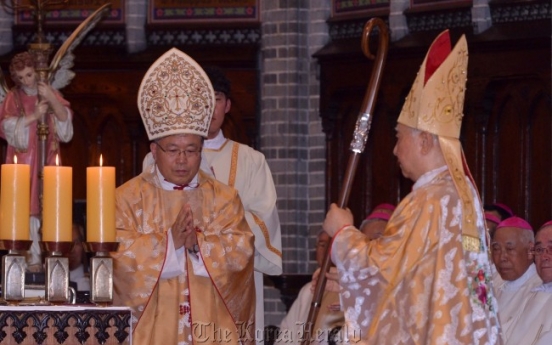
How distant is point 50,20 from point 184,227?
24.3ft

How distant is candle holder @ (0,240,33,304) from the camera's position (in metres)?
4.56

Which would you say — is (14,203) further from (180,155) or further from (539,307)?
(539,307)

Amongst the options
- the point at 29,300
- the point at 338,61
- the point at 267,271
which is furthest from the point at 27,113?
the point at 29,300

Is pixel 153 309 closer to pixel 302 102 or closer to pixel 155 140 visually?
pixel 155 140

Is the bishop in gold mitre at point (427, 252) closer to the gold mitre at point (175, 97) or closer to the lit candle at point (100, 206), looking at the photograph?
the gold mitre at point (175, 97)

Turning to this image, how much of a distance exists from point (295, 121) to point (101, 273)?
757 centimetres

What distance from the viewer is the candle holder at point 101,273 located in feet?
15.2

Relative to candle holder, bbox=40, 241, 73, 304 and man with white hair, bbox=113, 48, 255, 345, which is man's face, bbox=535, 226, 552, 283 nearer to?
man with white hair, bbox=113, 48, 255, 345

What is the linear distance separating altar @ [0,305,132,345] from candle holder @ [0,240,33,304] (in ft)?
0.53

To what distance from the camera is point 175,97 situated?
19.0 feet

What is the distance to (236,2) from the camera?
487 inches

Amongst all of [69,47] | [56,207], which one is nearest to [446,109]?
[56,207]

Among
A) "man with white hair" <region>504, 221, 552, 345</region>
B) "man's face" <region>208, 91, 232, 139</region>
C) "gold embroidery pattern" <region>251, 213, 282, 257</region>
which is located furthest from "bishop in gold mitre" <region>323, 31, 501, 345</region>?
"man with white hair" <region>504, 221, 552, 345</region>

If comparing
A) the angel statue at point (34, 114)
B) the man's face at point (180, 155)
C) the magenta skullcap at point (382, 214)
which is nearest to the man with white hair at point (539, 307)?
the magenta skullcap at point (382, 214)
